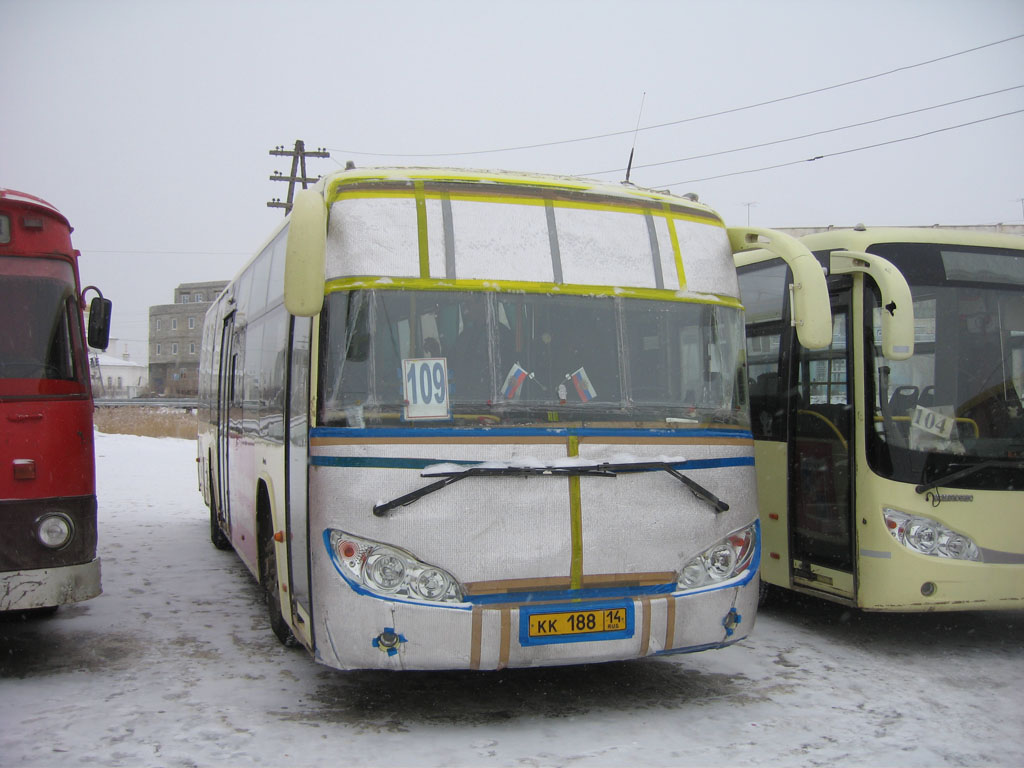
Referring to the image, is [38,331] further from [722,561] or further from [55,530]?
[722,561]

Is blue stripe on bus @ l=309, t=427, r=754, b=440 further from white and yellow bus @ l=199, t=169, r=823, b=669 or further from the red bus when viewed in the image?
the red bus

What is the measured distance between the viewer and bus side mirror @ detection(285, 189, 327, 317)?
16.6ft

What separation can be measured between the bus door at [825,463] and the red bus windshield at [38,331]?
5270 millimetres

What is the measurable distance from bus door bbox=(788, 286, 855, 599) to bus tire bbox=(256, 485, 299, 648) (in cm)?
392

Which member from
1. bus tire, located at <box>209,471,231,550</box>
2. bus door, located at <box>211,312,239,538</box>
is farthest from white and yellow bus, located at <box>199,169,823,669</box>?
bus tire, located at <box>209,471,231,550</box>

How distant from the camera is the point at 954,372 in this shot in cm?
717

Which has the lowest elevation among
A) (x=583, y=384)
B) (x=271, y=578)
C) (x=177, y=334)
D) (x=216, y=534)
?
(x=216, y=534)

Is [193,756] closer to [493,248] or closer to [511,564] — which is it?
[511,564]

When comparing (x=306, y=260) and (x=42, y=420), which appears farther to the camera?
(x=42, y=420)

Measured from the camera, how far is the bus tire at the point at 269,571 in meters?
6.88

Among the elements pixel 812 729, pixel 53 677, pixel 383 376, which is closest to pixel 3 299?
pixel 53 677

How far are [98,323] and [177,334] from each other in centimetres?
10111

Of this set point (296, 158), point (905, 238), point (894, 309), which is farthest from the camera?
point (296, 158)

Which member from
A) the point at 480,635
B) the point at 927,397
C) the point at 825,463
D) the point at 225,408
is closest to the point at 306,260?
the point at 480,635
